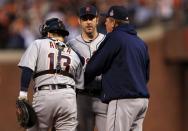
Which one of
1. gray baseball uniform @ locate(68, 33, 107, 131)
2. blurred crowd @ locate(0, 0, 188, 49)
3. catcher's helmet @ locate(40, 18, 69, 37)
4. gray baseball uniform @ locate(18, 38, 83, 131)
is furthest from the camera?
blurred crowd @ locate(0, 0, 188, 49)

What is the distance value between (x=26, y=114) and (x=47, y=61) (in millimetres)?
637

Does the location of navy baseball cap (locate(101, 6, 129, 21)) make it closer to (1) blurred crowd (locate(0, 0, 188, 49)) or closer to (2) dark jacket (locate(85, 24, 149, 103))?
(2) dark jacket (locate(85, 24, 149, 103))

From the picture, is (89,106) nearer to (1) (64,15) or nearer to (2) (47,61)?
(2) (47,61)

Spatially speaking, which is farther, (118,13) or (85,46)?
(85,46)

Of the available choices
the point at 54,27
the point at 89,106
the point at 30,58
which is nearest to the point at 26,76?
the point at 30,58

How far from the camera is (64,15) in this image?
15.5m

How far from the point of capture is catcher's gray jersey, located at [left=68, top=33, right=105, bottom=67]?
8.35 m

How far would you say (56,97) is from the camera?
7.73m

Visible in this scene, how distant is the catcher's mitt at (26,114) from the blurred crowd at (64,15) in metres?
7.10

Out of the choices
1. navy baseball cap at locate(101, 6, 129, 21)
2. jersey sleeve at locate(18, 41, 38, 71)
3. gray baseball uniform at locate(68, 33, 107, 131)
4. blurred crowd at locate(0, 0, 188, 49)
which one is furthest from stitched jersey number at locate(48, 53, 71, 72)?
blurred crowd at locate(0, 0, 188, 49)

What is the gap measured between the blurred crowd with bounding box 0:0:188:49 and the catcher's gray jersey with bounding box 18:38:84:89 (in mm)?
6847

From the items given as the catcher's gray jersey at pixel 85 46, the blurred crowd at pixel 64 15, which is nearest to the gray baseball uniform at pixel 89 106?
the catcher's gray jersey at pixel 85 46

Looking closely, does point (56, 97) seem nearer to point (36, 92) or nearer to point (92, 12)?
point (36, 92)

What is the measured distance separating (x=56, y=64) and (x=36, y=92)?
385 millimetres
